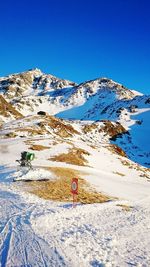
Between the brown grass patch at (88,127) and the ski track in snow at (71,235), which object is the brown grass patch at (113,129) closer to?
the brown grass patch at (88,127)

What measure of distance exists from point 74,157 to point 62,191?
32.6 m

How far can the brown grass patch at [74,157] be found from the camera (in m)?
59.4

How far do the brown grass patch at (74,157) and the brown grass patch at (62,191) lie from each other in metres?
21.3

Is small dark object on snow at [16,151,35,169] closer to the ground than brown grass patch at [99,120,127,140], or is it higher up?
closer to the ground

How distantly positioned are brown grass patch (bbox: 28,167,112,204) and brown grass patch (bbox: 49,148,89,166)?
2128 cm

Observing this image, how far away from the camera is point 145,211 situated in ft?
80.4

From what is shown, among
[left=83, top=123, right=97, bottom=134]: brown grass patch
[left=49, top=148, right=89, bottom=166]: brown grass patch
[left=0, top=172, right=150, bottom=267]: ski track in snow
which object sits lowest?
[left=0, top=172, right=150, bottom=267]: ski track in snow

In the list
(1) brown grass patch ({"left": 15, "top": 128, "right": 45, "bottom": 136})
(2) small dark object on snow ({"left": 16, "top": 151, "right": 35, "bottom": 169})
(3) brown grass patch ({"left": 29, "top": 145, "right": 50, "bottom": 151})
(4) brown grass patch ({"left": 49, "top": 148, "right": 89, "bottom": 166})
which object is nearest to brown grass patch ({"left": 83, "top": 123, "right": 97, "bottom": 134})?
(1) brown grass patch ({"left": 15, "top": 128, "right": 45, "bottom": 136})

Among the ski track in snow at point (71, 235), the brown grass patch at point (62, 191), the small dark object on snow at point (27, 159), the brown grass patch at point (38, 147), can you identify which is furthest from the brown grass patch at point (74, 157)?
the ski track in snow at point (71, 235)

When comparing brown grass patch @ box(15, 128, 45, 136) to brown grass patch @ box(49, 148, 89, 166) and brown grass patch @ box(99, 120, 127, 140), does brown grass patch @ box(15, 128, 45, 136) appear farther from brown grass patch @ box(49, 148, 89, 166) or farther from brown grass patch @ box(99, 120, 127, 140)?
brown grass patch @ box(99, 120, 127, 140)

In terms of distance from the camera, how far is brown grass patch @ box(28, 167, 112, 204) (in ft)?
91.0

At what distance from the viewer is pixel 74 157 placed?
6322cm

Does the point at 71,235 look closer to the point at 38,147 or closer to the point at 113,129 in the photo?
the point at 38,147

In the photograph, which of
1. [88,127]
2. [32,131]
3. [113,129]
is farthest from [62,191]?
[113,129]
